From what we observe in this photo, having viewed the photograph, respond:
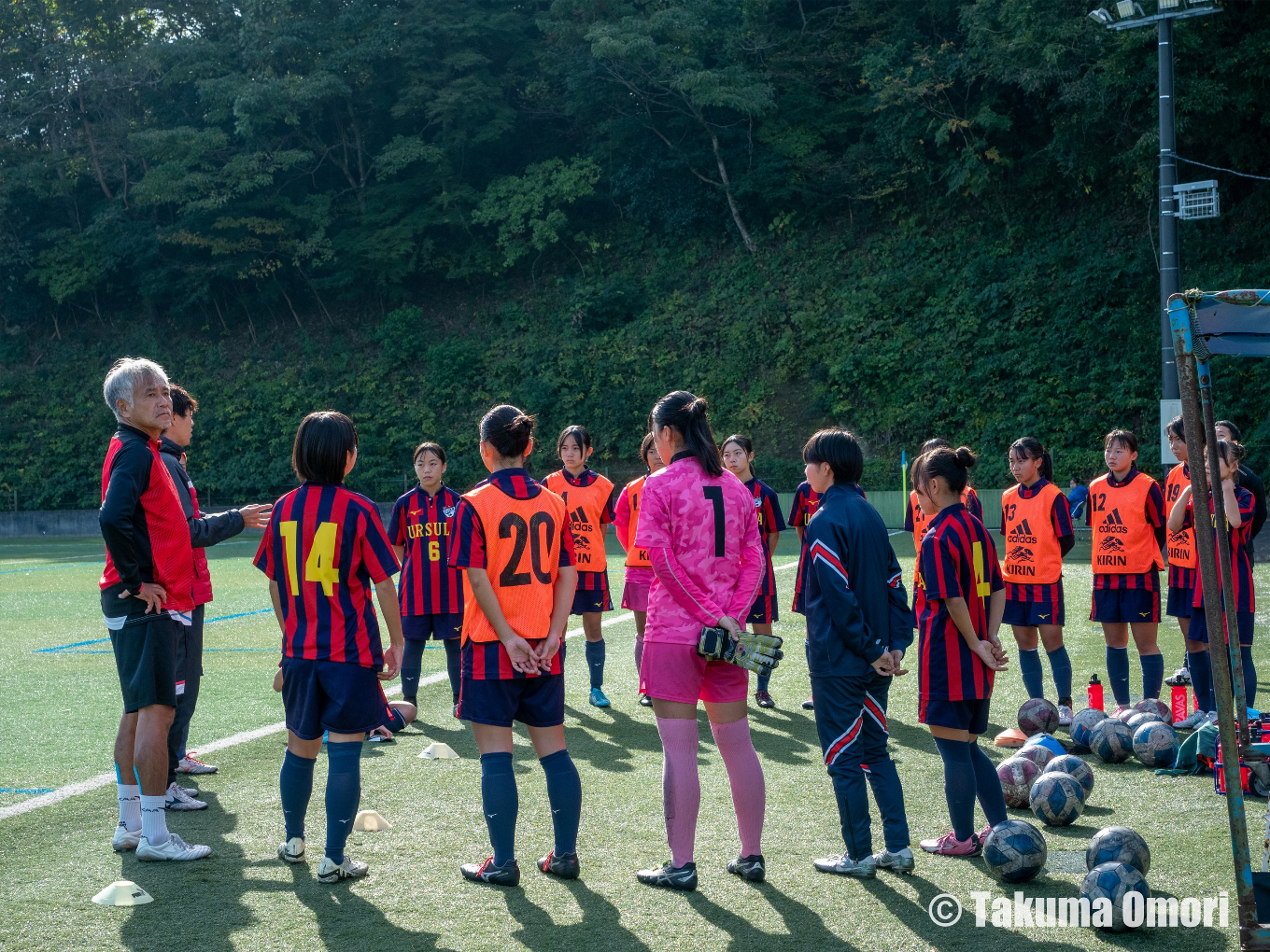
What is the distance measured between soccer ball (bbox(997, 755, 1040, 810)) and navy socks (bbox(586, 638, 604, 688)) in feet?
12.0

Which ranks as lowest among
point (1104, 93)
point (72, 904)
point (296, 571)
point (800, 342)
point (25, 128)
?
point (72, 904)

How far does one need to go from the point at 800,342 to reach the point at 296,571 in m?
29.2

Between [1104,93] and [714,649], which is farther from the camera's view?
[1104,93]

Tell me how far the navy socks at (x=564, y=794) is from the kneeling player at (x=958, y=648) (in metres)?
1.50

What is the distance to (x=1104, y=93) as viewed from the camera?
2819 cm

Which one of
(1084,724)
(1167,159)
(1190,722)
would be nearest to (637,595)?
(1084,724)

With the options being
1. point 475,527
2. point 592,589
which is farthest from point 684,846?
point 592,589

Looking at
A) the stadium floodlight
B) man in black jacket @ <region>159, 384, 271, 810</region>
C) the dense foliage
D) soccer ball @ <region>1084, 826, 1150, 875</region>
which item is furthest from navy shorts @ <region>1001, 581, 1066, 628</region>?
the dense foliage

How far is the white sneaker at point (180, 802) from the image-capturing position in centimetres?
572

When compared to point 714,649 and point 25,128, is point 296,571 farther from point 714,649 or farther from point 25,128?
point 25,128

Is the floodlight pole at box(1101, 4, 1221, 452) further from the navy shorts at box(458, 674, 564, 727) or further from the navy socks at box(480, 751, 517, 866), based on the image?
the navy socks at box(480, 751, 517, 866)

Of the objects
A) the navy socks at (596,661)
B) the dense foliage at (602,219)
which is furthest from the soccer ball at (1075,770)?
the dense foliage at (602,219)

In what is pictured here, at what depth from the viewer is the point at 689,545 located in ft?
14.7

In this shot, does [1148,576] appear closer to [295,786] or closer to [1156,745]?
[1156,745]
